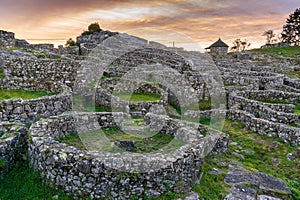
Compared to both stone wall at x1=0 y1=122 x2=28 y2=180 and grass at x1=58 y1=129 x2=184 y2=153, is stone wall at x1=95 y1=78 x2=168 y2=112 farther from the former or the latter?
stone wall at x1=0 y1=122 x2=28 y2=180

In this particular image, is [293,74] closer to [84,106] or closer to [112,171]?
[84,106]

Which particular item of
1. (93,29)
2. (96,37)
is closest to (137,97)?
(96,37)

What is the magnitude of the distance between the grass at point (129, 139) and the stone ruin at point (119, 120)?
0.41 meters

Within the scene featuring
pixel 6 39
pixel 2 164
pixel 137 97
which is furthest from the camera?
pixel 6 39

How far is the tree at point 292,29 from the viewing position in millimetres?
116125

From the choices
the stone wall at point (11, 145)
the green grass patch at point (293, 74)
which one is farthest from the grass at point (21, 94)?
the green grass patch at point (293, 74)

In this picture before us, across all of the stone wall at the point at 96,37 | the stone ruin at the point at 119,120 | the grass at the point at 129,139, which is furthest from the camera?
the stone wall at the point at 96,37

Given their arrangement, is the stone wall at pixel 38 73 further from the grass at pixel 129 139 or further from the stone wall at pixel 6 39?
the stone wall at pixel 6 39

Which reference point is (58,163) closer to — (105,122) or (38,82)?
(105,122)

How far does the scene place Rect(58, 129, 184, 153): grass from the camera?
1223 centimetres

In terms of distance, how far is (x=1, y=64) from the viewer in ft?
71.8

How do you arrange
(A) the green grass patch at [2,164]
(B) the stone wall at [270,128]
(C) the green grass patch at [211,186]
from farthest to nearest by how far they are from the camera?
(B) the stone wall at [270,128]
(A) the green grass patch at [2,164]
(C) the green grass patch at [211,186]

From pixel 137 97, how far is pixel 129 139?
7910 mm

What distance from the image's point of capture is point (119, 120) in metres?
14.6
